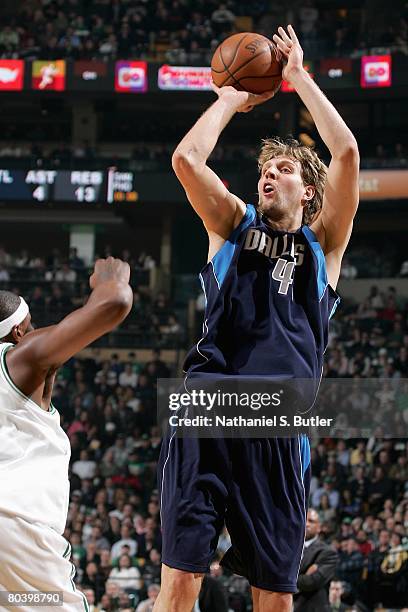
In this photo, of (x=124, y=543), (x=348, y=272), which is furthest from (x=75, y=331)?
Answer: (x=348, y=272)

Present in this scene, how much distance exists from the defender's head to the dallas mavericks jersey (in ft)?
2.72

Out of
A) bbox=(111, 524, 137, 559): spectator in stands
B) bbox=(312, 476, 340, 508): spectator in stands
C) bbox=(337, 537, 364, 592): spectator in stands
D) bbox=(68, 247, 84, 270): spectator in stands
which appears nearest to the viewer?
bbox=(337, 537, 364, 592): spectator in stands

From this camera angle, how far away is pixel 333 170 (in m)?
4.11

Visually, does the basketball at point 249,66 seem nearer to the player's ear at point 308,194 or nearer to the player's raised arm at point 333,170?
the player's raised arm at point 333,170

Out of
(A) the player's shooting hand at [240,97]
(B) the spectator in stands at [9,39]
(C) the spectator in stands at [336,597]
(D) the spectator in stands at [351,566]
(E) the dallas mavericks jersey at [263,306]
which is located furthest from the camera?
(B) the spectator in stands at [9,39]

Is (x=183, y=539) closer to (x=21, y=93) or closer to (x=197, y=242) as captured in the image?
(x=21, y=93)

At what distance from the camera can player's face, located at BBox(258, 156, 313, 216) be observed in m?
4.14

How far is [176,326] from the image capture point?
19.1 metres

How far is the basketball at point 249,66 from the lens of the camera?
4.37 metres

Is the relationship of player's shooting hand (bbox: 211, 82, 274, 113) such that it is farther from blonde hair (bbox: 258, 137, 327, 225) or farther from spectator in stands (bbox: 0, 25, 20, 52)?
spectator in stands (bbox: 0, 25, 20, 52)

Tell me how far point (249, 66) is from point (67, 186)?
1628 cm

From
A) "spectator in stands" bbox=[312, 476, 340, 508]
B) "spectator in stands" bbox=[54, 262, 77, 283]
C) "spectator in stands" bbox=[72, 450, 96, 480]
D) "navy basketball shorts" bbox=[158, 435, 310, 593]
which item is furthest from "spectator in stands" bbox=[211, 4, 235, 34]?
"navy basketball shorts" bbox=[158, 435, 310, 593]

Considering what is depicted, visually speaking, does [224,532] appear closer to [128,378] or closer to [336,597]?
[336,597]

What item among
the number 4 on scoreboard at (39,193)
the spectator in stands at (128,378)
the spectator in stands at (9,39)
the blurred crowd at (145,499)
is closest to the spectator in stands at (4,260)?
the number 4 on scoreboard at (39,193)
